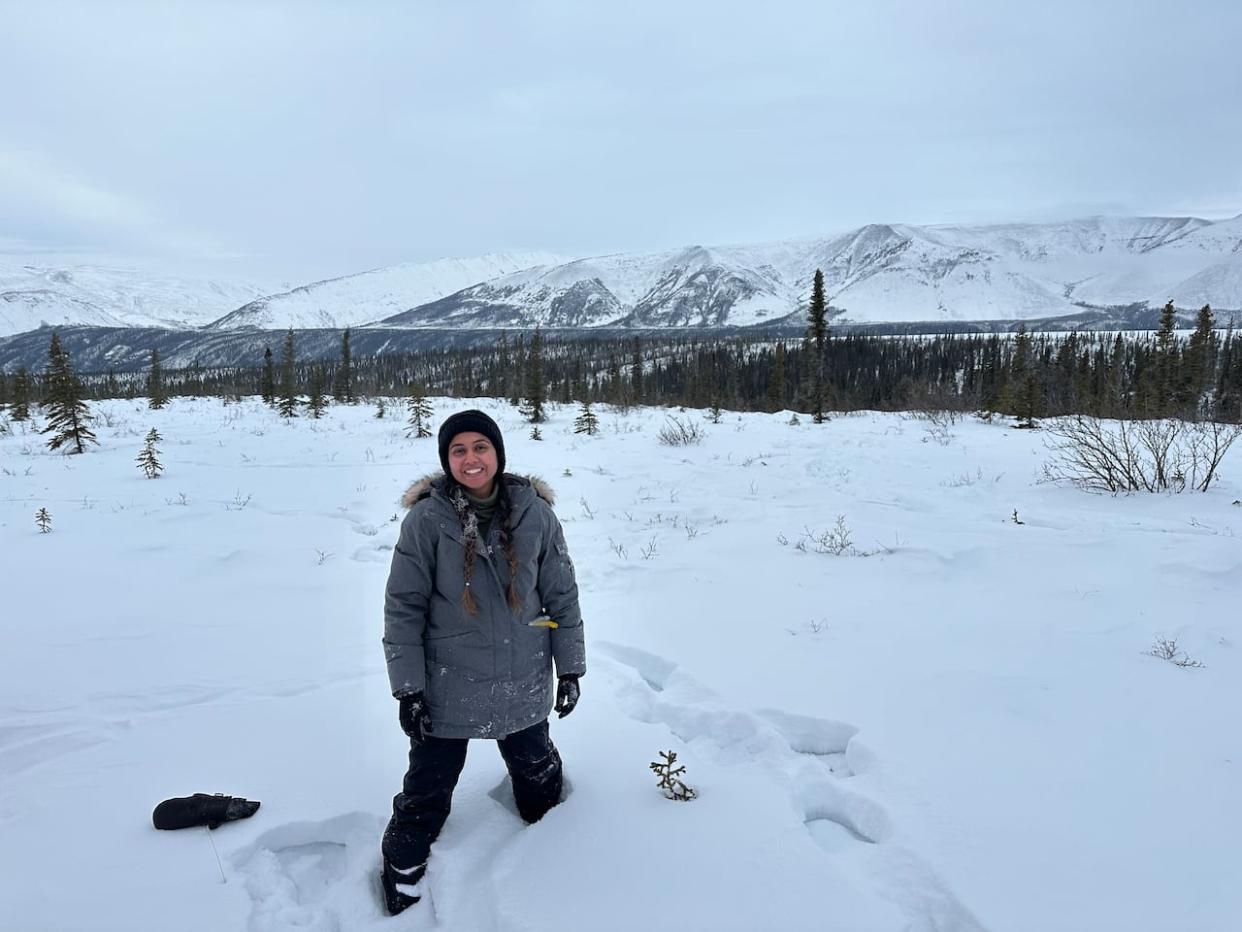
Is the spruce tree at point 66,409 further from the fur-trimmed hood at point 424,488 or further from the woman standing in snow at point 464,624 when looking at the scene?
the woman standing in snow at point 464,624

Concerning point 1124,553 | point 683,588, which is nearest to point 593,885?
point 683,588

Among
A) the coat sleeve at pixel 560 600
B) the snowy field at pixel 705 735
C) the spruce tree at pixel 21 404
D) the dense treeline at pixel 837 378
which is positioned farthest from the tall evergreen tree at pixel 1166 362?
the spruce tree at pixel 21 404

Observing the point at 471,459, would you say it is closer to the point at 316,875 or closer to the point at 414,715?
the point at 414,715

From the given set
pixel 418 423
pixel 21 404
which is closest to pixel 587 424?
pixel 418 423

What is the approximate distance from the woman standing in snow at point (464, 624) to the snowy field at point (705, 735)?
0.32 meters

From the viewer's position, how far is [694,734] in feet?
11.4

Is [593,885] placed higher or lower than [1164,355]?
lower

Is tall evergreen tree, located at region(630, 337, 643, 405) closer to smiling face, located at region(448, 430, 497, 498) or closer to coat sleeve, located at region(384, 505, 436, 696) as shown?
smiling face, located at region(448, 430, 497, 498)

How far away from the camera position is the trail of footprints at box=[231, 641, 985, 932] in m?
2.36

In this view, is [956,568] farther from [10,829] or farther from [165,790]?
[10,829]

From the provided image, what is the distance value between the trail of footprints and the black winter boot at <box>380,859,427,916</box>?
64mm

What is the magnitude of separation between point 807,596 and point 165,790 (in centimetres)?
444

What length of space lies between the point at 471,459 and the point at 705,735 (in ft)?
6.76

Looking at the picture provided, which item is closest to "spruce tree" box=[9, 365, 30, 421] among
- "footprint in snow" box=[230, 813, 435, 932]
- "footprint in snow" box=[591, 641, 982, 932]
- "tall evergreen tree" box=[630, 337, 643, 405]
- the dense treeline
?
the dense treeline
